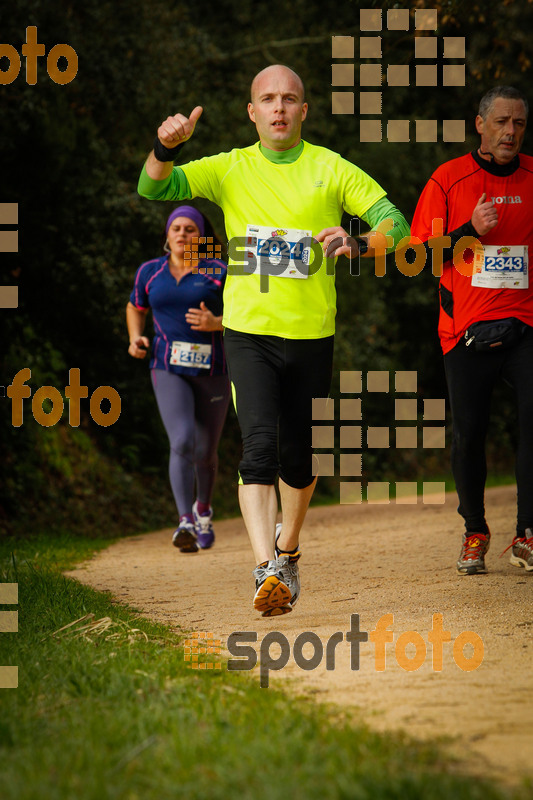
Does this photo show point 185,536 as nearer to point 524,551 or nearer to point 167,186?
point 524,551

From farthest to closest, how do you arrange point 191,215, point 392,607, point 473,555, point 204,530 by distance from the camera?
point 204,530 → point 191,215 → point 473,555 → point 392,607

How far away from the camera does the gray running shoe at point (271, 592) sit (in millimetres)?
4227

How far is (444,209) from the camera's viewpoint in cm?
566

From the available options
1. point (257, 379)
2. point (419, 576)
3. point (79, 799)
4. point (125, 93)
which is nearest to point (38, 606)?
point (257, 379)

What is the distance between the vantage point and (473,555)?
19.0 ft

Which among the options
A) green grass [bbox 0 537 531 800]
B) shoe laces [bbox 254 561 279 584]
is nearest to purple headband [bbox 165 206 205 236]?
shoe laces [bbox 254 561 279 584]

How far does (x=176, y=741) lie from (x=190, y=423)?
16.1 feet

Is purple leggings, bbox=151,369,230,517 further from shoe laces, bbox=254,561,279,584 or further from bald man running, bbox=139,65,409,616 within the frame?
shoe laces, bbox=254,561,279,584

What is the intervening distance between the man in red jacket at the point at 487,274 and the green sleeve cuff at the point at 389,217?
82cm

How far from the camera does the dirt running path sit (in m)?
3.07

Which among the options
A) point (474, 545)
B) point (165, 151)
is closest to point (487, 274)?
point (474, 545)

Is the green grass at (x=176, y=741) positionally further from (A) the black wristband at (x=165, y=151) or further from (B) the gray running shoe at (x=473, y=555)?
(B) the gray running shoe at (x=473, y=555)

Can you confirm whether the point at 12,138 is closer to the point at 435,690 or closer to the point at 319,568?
the point at 319,568

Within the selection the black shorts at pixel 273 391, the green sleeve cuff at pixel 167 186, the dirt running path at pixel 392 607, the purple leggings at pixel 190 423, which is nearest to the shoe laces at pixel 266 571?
the dirt running path at pixel 392 607
